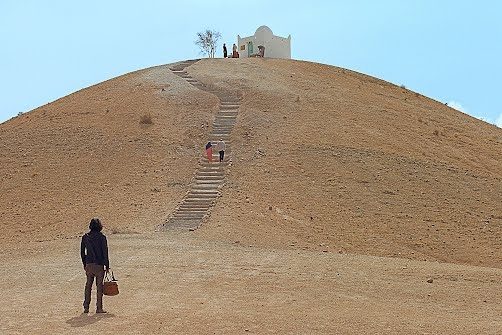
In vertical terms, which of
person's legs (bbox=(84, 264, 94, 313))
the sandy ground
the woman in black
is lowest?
the sandy ground

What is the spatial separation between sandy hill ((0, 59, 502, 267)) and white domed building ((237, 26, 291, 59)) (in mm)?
6806

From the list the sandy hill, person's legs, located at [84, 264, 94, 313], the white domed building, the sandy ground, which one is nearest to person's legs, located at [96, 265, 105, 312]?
person's legs, located at [84, 264, 94, 313]

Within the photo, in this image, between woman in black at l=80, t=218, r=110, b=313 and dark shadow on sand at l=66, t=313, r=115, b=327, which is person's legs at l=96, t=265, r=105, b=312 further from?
dark shadow on sand at l=66, t=313, r=115, b=327

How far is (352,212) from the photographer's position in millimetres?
23484

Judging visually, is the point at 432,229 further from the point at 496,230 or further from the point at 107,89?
the point at 107,89

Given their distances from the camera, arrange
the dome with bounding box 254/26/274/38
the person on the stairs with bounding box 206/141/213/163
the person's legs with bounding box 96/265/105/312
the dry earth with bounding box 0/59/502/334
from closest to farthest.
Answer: the person's legs with bounding box 96/265/105/312 < the dry earth with bounding box 0/59/502/334 < the person on the stairs with bounding box 206/141/213/163 < the dome with bounding box 254/26/274/38

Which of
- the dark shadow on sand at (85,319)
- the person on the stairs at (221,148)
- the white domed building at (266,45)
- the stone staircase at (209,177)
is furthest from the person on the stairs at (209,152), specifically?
the white domed building at (266,45)

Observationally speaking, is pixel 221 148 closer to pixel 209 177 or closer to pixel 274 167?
pixel 209 177

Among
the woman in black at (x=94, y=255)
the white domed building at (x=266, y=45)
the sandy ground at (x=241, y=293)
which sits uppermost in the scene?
the white domed building at (x=266, y=45)

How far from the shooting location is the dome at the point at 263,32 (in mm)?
45213

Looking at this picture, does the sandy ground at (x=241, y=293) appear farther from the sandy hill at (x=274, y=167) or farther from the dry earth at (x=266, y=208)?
the sandy hill at (x=274, y=167)

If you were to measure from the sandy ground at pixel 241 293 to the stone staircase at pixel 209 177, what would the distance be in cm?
259

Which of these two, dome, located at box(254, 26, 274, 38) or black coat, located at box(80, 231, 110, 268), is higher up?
dome, located at box(254, 26, 274, 38)

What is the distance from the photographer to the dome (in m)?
45.2
